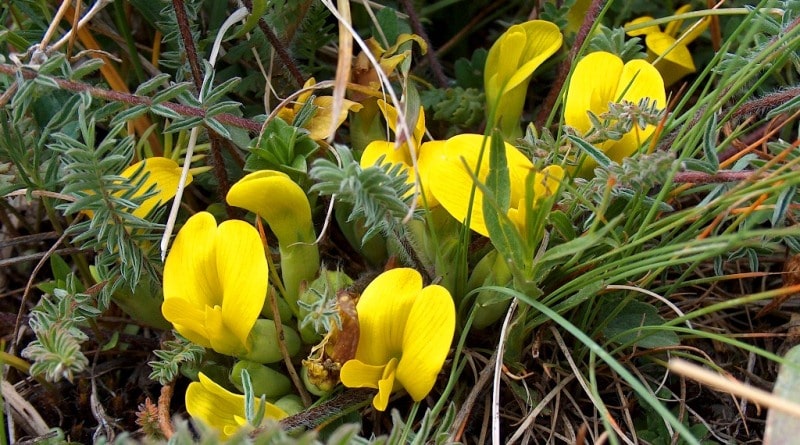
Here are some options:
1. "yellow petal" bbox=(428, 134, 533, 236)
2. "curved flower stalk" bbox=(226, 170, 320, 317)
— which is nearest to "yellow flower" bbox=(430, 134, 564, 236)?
"yellow petal" bbox=(428, 134, 533, 236)

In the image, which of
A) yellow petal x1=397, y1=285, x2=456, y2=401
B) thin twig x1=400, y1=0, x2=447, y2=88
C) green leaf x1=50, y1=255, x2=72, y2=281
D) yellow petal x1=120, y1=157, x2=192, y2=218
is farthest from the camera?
thin twig x1=400, y1=0, x2=447, y2=88

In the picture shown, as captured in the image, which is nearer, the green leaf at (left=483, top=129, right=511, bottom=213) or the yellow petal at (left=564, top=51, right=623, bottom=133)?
the green leaf at (left=483, top=129, right=511, bottom=213)

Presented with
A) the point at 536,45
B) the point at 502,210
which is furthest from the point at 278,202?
the point at 536,45

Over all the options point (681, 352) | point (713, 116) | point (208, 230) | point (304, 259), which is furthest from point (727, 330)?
point (208, 230)

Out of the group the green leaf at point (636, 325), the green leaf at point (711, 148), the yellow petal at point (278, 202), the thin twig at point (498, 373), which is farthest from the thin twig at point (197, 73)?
the green leaf at point (711, 148)

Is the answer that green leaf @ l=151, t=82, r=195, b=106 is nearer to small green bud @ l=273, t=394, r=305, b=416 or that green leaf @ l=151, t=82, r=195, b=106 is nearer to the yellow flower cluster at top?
the yellow flower cluster at top

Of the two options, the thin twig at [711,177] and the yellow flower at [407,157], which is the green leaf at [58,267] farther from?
the thin twig at [711,177]

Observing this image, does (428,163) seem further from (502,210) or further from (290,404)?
(290,404)
